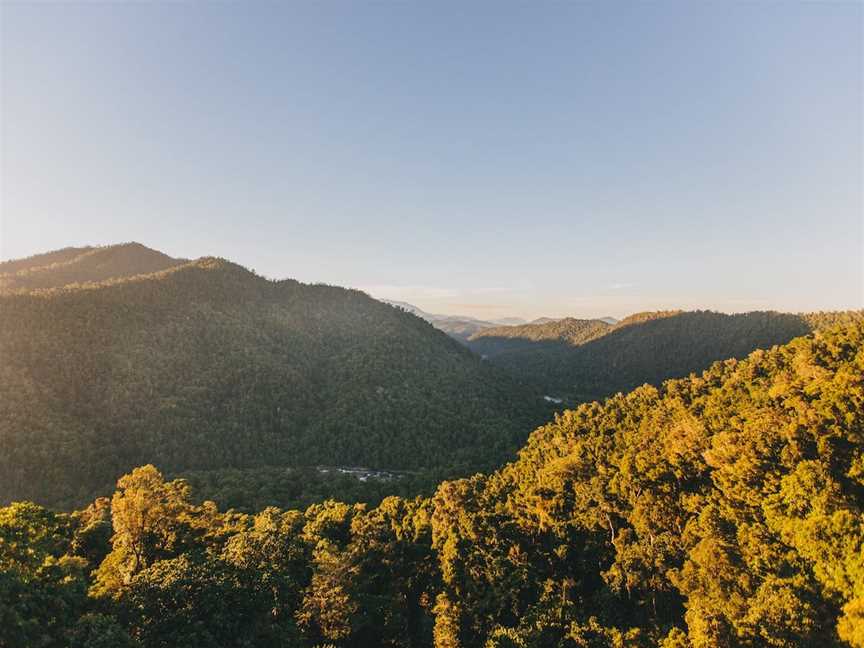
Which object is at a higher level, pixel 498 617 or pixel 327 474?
pixel 498 617

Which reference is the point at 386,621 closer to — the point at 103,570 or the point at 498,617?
the point at 498,617

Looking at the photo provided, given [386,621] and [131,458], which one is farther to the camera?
[131,458]

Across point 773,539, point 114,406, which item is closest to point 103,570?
point 773,539

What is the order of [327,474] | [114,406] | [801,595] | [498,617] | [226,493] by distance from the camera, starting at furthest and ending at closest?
[114,406] → [327,474] → [226,493] → [498,617] → [801,595]

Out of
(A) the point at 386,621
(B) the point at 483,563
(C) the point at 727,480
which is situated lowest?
(A) the point at 386,621

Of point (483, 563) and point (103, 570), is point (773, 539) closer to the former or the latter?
point (483, 563)

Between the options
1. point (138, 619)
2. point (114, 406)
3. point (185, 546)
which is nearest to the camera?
point (138, 619)
